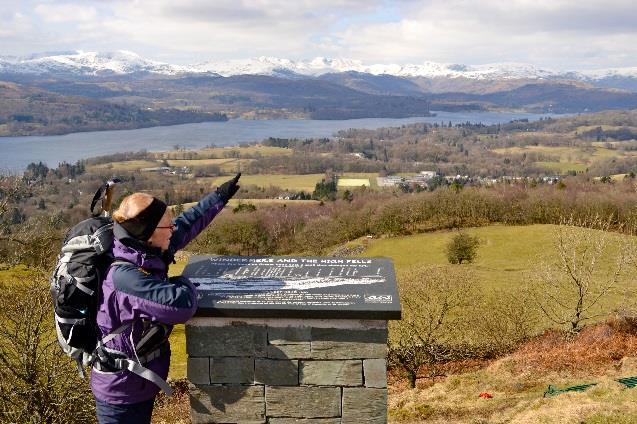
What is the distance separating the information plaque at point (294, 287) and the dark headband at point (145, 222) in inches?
45.8

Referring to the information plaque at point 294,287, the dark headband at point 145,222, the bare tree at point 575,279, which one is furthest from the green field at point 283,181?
the dark headband at point 145,222

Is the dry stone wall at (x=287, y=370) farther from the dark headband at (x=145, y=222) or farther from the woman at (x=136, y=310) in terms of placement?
the dark headband at (x=145, y=222)

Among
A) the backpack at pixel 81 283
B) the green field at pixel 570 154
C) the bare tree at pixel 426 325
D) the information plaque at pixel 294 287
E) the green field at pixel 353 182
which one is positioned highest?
the backpack at pixel 81 283

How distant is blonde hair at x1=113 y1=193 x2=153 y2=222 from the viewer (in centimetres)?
462

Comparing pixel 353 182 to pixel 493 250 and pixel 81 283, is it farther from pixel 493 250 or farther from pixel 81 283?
pixel 81 283

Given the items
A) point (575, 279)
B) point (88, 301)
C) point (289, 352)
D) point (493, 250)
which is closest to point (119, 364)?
point (88, 301)

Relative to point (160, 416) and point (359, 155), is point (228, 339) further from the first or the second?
point (359, 155)

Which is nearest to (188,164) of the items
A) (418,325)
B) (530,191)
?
(530,191)

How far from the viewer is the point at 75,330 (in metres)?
4.68

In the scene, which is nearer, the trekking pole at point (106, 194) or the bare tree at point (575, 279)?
the trekking pole at point (106, 194)

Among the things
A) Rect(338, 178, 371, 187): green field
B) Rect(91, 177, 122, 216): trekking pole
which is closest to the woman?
Rect(91, 177, 122, 216): trekking pole

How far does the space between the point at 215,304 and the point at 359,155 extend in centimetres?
17823

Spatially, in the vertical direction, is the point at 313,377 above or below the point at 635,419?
above

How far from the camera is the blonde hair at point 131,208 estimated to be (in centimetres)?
462
